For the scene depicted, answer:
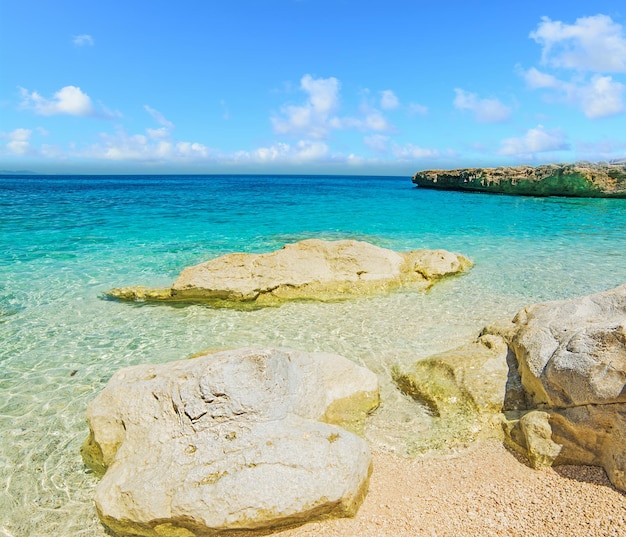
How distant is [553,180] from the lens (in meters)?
44.1

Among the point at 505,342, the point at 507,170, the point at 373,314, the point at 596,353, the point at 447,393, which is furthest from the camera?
the point at 507,170

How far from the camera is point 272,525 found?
362cm

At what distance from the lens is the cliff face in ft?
134

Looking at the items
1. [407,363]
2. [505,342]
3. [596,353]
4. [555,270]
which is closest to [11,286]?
[407,363]

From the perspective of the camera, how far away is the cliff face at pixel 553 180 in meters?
40.9

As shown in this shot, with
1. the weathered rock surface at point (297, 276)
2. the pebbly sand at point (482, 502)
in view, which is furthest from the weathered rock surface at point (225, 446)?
the weathered rock surface at point (297, 276)

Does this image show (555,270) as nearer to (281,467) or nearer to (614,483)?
(614,483)

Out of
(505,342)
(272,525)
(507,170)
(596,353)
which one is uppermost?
(507,170)

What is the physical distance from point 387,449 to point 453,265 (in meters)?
8.29

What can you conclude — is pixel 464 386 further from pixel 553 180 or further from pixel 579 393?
pixel 553 180

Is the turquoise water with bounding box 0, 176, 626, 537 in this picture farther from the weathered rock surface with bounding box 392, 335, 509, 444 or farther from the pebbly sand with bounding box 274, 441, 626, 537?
the pebbly sand with bounding box 274, 441, 626, 537

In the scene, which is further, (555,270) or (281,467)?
(555,270)

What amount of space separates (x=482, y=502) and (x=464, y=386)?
6.27 ft

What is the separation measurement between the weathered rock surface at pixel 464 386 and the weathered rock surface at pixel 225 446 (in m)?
0.95
